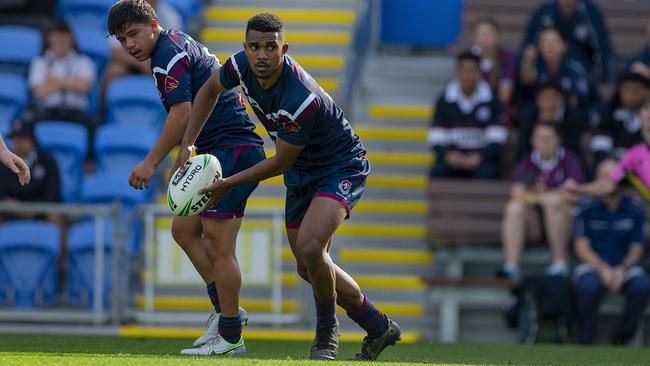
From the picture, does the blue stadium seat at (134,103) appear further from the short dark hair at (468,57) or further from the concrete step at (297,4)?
the short dark hair at (468,57)

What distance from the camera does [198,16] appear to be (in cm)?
1489

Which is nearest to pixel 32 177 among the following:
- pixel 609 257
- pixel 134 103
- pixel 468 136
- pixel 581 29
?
pixel 134 103

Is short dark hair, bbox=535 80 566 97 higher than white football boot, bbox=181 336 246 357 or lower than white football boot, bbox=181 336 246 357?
higher

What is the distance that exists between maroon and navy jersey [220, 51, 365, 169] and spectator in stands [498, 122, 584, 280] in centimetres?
450

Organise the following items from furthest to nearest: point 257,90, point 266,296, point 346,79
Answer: point 346,79 < point 266,296 < point 257,90

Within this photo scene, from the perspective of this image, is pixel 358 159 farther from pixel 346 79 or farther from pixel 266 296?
pixel 346 79

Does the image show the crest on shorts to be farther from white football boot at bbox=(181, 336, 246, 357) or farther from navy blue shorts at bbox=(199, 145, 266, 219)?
white football boot at bbox=(181, 336, 246, 357)

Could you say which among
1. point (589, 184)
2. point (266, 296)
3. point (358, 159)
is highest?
point (358, 159)

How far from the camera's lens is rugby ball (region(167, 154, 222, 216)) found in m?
6.90

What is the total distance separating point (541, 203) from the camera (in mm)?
11641

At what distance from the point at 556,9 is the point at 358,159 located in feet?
22.3

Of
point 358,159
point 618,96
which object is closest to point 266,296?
point 618,96

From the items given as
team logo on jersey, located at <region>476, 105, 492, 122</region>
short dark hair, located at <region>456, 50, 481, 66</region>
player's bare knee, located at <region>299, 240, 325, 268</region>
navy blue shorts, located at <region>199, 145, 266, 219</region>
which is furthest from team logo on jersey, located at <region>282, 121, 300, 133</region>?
short dark hair, located at <region>456, 50, 481, 66</region>

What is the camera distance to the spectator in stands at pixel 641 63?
42.0 ft
